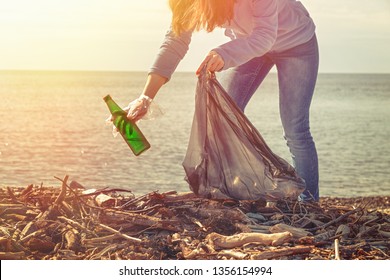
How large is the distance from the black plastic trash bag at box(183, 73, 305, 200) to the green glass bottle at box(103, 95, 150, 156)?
0.27 meters

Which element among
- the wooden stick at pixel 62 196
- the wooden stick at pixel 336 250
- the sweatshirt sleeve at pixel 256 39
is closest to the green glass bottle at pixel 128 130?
the wooden stick at pixel 62 196

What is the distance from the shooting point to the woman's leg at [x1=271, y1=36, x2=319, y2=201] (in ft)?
15.8

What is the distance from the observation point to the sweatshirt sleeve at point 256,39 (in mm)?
4242

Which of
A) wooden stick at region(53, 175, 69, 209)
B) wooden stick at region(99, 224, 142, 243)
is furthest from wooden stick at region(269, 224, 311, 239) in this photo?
wooden stick at region(53, 175, 69, 209)

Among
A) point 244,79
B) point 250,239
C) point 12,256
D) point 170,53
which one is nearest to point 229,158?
point 244,79

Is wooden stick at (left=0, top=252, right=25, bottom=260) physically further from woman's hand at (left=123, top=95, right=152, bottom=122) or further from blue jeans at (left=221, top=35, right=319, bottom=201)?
blue jeans at (left=221, top=35, right=319, bottom=201)

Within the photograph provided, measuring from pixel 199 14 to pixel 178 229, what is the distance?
3.88 ft

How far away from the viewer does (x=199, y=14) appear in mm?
4363

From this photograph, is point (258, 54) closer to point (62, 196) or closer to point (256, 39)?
point (256, 39)

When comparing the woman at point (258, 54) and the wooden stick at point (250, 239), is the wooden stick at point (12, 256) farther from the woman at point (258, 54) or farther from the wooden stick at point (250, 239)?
the woman at point (258, 54)

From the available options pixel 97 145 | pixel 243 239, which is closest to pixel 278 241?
pixel 243 239

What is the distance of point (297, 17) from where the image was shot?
4.80 m

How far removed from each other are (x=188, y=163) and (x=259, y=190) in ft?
1.42
